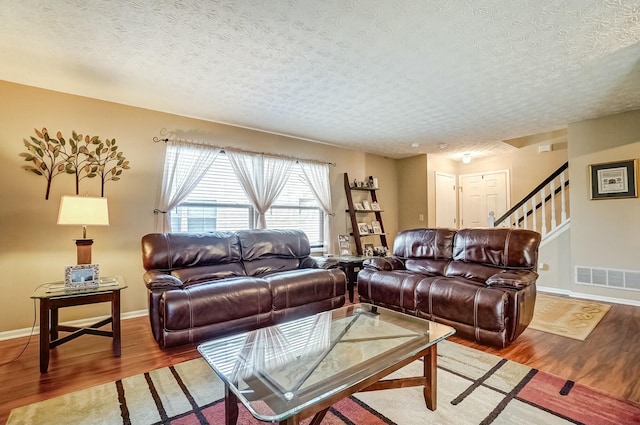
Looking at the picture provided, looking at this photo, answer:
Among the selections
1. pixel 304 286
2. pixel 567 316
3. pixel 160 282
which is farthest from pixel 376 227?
pixel 160 282

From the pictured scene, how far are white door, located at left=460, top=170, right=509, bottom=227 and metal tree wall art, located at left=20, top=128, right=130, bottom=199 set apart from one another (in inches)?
253

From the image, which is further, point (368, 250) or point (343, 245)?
point (368, 250)

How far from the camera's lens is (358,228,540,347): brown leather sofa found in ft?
8.39

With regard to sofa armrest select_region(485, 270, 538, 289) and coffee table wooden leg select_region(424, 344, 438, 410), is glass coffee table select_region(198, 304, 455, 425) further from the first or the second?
sofa armrest select_region(485, 270, 538, 289)

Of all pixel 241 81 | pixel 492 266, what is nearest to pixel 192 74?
pixel 241 81

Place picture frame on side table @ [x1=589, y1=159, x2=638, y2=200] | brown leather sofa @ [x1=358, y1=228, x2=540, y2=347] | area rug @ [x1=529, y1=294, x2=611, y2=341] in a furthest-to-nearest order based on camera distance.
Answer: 1. picture frame on side table @ [x1=589, y1=159, x2=638, y2=200]
2. area rug @ [x1=529, y1=294, x2=611, y2=341]
3. brown leather sofa @ [x1=358, y1=228, x2=540, y2=347]

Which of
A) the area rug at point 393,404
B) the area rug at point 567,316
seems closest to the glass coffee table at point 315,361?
the area rug at point 393,404

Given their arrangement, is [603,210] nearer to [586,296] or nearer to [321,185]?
[586,296]

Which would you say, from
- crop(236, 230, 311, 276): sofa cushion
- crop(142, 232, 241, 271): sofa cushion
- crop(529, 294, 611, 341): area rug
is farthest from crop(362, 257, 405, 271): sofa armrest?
crop(142, 232, 241, 271): sofa cushion

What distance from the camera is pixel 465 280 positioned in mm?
3031

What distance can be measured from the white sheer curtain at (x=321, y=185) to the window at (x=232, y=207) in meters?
0.09

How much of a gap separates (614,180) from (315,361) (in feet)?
15.6

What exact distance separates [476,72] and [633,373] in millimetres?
2629

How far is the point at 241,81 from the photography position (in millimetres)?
2900
